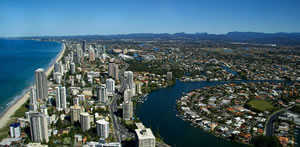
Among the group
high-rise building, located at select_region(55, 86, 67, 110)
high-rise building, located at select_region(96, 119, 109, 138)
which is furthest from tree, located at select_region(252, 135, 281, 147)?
high-rise building, located at select_region(55, 86, 67, 110)

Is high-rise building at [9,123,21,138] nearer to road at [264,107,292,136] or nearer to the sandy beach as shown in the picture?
the sandy beach

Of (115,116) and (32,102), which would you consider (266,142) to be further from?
(32,102)

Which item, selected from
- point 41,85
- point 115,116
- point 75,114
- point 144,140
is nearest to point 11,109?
point 41,85

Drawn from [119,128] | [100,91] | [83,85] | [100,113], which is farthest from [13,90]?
[119,128]

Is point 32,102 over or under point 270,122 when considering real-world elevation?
over

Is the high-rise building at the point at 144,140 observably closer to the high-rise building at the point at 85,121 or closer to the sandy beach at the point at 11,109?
the high-rise building at the point at 85,121
